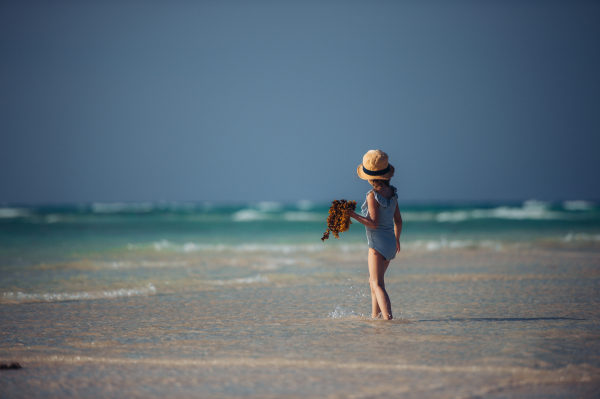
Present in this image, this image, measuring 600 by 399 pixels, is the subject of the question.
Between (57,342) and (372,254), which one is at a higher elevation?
(372,254)

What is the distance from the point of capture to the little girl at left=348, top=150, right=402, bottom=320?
4.61 metres

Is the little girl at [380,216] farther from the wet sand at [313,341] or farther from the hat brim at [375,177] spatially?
the wet sand at [313,341]

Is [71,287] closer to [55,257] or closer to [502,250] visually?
[55,257]

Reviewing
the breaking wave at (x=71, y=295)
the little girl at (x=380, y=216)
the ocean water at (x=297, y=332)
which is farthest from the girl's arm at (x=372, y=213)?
the breaking wave at (x=71, y=295)

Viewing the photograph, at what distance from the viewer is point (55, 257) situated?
11.5m

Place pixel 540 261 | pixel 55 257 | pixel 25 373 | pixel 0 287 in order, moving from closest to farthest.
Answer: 1. pixel 25 373
2. pixel 0 287
3. pixel 540 261
4. pixel 55 257

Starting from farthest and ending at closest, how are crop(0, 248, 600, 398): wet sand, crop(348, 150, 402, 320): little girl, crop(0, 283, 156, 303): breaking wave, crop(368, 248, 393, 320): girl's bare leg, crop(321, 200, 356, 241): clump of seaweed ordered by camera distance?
1. crop(0, 283, 156, 303): breaking wave
2. crop(368, 248, 393, 320): girl's bare leg
3. crop(348, 150, 402, 320): little girl
4. crop(321, 200, 356, 241): clump of seaweed
5. crop(0, 248, 600, 398): wet sand

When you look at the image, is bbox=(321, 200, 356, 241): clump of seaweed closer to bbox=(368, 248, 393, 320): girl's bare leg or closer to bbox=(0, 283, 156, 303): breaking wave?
bbox=(368, 248, 393, 320): girl's bare leg

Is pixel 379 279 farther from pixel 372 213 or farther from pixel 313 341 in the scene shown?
pixel 313 341

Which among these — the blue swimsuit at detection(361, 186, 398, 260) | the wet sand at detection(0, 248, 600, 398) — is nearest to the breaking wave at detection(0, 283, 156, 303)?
the wet sand at detection(0, 248, 600, 398)

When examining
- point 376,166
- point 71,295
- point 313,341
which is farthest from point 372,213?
point 71,295

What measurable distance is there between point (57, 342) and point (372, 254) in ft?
10.1

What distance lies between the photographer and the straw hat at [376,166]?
4.61m

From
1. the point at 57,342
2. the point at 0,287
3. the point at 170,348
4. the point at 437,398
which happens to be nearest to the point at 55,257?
the point at 0,287
